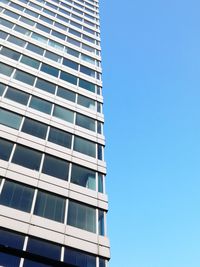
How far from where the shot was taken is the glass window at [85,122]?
2538 cm

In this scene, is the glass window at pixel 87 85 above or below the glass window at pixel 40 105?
above

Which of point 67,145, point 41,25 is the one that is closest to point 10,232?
point 67,145

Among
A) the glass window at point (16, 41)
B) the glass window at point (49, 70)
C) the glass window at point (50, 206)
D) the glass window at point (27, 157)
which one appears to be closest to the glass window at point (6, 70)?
the glass window at point (49, 70)

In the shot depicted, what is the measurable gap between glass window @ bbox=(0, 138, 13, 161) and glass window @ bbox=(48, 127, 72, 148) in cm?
329

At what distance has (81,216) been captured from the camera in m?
18.0

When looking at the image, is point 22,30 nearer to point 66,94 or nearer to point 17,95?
point 66,94

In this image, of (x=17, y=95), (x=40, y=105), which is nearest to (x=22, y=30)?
(x=17, y=95)

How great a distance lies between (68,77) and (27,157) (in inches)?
490

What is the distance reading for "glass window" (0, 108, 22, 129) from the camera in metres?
21.3

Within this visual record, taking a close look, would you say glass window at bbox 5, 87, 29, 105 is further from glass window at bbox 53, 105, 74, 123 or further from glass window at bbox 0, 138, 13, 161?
glass window at bbox 0, 138, 13, 161

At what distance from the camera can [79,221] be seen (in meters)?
17.7

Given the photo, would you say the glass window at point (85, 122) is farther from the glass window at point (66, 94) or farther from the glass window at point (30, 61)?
the glass window at point (30, 61)

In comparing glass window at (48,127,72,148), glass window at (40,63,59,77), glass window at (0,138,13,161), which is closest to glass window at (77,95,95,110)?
glass window at (40,63,59,77)

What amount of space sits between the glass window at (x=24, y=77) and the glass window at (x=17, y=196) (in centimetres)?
1135
